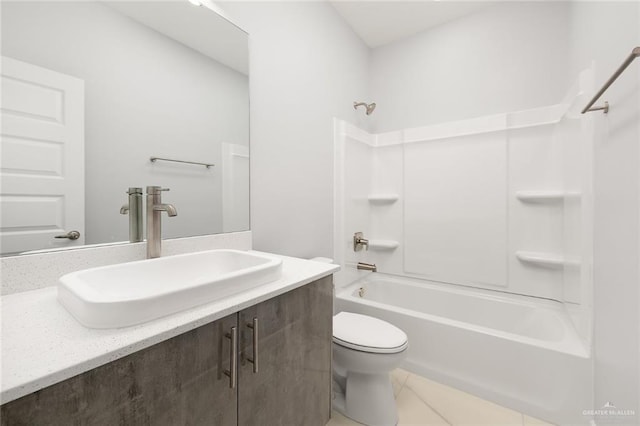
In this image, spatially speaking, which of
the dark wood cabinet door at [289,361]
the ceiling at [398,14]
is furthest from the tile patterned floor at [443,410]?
the ceiling at [398,14]

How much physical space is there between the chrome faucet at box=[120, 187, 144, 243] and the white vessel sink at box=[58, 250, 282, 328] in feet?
0.48

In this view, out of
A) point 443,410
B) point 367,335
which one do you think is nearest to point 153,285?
point 367,335

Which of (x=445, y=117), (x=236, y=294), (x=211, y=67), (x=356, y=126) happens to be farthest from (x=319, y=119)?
(x=236, y=294)

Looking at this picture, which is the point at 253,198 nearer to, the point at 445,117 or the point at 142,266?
the point at 142,266

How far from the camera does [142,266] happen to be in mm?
920

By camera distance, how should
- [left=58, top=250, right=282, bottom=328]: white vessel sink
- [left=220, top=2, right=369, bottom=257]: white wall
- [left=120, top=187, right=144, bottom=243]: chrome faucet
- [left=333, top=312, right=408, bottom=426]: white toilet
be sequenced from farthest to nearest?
[left=220, top=2, right=369, bottom=257]: white wall < [left=333, top=312, right=408, bottom=426]: white toilet < [left=120, top=187, right=144, bottom=243]: chrome faucet < [left=58, top=250, right=282, bottom=328]: white vessel sink

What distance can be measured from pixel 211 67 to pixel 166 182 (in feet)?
2.01

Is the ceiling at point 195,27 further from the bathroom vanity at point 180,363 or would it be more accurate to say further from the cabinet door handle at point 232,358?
the cabinet door handle at point 232,358

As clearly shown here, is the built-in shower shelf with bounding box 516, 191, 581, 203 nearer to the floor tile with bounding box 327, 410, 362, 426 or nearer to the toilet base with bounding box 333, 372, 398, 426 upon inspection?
the toilet base with bounding box 333, 372, 398, 426

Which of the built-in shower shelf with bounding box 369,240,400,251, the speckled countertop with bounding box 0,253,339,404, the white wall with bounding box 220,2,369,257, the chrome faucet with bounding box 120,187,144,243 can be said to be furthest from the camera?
the built-in shower shelf with bounding box 369,240,400,251

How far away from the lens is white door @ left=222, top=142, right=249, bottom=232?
1332 millimetres

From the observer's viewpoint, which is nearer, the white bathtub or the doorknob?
the doorknob

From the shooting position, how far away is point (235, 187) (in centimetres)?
137

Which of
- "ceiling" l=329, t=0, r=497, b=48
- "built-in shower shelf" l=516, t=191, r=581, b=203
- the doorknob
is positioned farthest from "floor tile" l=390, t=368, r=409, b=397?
"ceiling" l=329, t=0, r=497, b=48
